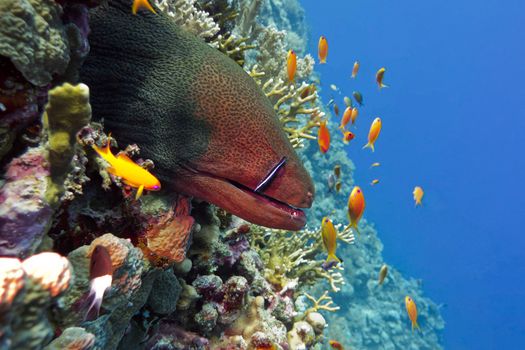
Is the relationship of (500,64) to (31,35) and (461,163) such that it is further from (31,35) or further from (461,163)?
(31,35)

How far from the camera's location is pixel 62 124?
4.18 ft

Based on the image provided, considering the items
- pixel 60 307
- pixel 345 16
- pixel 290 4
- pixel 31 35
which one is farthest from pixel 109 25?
pixel 345 16

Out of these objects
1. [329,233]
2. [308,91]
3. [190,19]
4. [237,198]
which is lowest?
[237,198]

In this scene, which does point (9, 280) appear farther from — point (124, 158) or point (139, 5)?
point (139, 5)

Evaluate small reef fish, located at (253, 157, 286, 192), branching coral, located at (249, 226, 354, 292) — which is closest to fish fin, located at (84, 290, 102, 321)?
small reef fish, located at (253, 157, 286, 192)

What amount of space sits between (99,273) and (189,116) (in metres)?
0.99

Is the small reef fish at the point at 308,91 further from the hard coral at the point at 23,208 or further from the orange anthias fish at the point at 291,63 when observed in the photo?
the hard coral at the point at 23,208

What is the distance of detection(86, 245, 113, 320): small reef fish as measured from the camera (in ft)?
5.09

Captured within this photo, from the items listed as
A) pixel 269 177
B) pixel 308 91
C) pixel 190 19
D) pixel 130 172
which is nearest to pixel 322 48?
pixel 308 91

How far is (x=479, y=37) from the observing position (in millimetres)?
153125

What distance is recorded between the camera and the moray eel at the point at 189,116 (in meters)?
2.12

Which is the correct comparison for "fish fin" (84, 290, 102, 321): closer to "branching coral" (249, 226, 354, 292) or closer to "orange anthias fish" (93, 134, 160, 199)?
"orange anthias fish" (93, 134, 160, 199)

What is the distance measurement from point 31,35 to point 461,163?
145 m

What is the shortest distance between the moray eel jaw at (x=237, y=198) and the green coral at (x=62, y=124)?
86 cm
